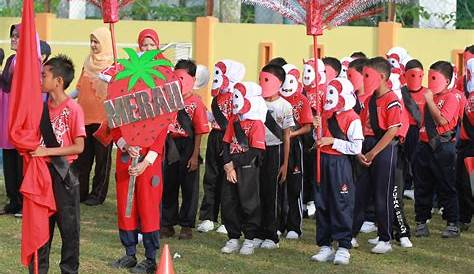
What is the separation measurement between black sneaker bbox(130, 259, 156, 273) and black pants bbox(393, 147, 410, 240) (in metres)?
2.26

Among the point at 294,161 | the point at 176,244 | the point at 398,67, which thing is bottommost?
the point at 176,244

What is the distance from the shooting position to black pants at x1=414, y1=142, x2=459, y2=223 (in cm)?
1027

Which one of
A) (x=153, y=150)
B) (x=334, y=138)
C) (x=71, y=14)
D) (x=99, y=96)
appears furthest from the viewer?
(x=71, y=14)

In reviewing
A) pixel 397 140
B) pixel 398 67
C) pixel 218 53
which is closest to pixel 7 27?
pixel 218 53

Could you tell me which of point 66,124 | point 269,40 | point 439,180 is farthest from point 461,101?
point 269,40

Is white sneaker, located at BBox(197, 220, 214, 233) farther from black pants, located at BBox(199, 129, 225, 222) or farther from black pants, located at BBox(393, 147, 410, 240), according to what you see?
black pants, located at BBox(393, 147, 410, 240)

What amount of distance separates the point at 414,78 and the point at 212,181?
2098 millimetres

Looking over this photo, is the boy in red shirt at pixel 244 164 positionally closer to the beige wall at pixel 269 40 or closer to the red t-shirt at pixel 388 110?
the red t-shirt at pixel 388 110

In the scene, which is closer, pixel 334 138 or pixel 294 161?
pixel 334 138

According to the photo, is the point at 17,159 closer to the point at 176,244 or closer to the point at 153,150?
the point at 176,244

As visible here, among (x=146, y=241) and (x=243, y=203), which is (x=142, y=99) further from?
(x=243, y=203)

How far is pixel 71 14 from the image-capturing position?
21.8 meters

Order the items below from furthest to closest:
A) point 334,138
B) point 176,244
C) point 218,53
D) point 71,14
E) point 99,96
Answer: point 71,14 → point 218,53 → point 99,96 → point 176,244 → point 334,138

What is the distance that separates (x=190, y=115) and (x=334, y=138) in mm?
1425
